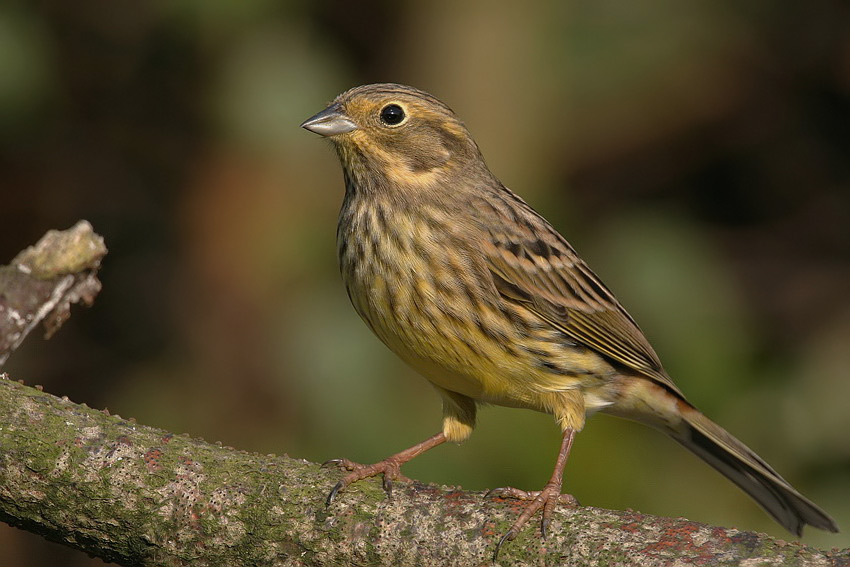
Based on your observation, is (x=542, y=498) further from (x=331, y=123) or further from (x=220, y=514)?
(x=331, y=123)

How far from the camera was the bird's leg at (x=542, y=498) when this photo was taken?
336cm

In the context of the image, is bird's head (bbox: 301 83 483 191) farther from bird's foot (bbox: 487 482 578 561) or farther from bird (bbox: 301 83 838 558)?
bird's foot (bbox: 487 482 578 561)

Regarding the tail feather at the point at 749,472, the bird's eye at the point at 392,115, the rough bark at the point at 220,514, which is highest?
the bird's eye at the point at 392,115

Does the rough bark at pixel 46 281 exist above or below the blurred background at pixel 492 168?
below

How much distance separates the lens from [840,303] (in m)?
6.72

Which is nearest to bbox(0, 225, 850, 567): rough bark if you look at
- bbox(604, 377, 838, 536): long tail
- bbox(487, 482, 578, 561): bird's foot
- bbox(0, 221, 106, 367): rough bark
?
bbox(487, 482, 578, 561): bird's foot

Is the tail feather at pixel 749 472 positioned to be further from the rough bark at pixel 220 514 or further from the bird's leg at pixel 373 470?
the rough bark at pixel 220 514

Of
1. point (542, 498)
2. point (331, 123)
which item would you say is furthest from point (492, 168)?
point (542, 498)

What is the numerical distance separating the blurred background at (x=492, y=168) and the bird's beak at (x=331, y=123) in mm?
1459

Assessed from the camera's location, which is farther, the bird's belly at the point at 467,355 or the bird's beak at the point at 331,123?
the bird's beak at the point at 331,123

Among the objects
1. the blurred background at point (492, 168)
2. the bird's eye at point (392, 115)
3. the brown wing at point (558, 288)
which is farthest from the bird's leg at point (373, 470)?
the bird's eye at point (392, 115)

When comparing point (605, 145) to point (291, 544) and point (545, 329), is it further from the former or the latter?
point (291, 544)

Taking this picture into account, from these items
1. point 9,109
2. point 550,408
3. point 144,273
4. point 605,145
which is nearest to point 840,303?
point 605,145

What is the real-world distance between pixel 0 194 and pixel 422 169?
3623 mm
